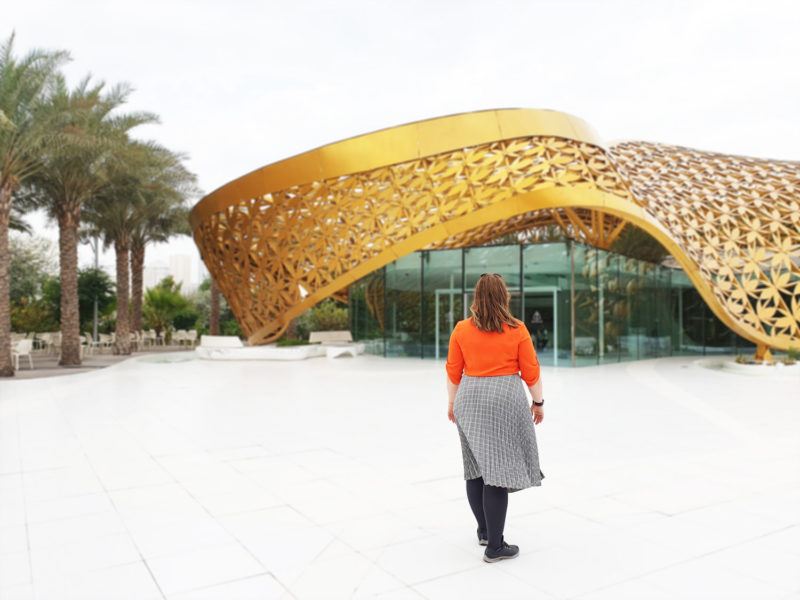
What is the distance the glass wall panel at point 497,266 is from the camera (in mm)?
16812

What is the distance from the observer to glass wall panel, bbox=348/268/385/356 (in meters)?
20.4

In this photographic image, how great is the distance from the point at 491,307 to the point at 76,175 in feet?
54.4

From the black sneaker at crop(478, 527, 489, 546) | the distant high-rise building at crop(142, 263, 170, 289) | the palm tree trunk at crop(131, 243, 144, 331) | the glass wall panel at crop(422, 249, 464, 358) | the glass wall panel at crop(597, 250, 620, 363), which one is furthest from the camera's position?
the distant high-rise building at crop(142, 263, 170, 289)

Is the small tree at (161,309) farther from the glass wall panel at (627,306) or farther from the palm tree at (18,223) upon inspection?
the glass wall panel at (627,306)

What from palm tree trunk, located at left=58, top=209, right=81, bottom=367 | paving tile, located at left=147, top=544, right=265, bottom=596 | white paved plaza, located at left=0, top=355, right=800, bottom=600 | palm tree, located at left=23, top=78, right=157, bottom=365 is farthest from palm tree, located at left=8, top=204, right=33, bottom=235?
paving tile, located at left=147, top=544, right=265, bottom=596

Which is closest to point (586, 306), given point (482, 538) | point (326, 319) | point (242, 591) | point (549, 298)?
point (549, 298)

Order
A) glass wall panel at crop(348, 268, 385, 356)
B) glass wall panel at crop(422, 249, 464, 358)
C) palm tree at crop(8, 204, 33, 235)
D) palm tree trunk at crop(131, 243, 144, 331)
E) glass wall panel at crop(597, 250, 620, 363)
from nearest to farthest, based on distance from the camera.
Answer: glass wall panel at crop(597, 250, 620, 363) < glass wall panel at crop(422, 249, 464, 358) < palm tree at crop(8, 204, 33, 235) < glass wall panel at crop(348, 268, 385, 356) < palm tree trunk at crop(131, 243, 144, 331)

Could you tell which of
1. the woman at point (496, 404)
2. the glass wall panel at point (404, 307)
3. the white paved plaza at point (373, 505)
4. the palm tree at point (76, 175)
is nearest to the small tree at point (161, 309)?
the palm tree at point (76, 175)

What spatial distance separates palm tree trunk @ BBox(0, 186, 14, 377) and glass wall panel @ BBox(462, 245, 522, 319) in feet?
38.0

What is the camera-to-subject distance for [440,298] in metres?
18.3

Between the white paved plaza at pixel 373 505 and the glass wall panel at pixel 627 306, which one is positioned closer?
the white paved plaza at pixel 373 505

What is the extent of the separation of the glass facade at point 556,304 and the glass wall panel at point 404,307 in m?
0.03

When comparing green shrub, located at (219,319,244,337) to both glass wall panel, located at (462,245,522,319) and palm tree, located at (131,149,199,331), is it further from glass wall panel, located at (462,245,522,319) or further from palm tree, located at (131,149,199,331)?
glass wall panel, located at (462,245,522,319)

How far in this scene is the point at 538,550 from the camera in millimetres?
3492
